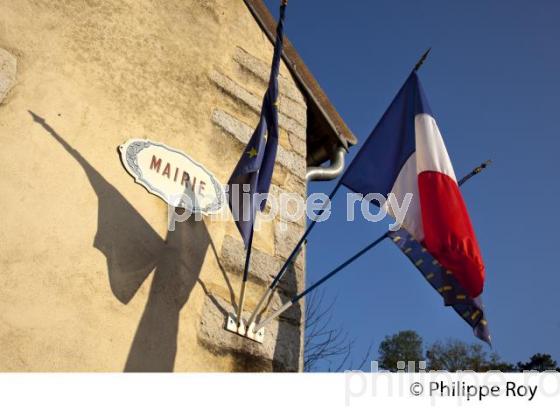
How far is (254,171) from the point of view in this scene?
2.94 metres

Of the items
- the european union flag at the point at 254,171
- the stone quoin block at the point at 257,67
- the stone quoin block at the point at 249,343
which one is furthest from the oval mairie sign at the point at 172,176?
the stone quoin block at the point at 257,67

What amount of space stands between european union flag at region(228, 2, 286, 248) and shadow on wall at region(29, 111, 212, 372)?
37cm

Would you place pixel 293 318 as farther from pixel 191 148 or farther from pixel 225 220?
pixel 191 148

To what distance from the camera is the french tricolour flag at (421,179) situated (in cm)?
284

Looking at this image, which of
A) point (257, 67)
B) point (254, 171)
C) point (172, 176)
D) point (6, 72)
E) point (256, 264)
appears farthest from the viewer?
point (257, 67)

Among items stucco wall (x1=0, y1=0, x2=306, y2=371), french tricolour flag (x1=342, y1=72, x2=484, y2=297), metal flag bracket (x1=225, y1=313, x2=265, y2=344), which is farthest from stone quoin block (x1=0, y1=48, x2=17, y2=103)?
french tricolour flag (x1=342, y1=72, x2=484, y2=297)

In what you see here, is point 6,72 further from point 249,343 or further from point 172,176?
point 249,343

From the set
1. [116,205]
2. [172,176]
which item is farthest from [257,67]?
[116,205]

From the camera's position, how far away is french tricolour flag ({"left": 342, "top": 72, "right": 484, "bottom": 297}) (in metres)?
2.84

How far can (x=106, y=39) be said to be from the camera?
3.23m

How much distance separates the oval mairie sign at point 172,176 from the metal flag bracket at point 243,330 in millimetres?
608

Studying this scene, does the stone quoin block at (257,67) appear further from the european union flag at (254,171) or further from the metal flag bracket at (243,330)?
the metal flag bracket at (243,330)

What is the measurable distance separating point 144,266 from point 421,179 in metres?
1.47
